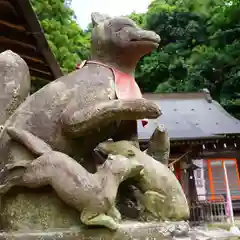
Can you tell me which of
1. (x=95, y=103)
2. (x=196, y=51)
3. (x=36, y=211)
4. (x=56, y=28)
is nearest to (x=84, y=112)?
(x=95, y=103)

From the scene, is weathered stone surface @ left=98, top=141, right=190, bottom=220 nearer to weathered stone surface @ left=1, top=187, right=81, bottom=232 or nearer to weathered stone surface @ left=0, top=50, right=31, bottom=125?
weathered stone surface @ left=1, top=187, right=81, bottom=232

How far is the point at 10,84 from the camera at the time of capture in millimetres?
1836

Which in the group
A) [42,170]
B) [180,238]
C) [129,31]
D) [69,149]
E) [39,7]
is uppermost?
[39,7]

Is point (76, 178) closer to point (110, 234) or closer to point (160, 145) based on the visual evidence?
point (110, 234)

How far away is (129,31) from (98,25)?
160mm

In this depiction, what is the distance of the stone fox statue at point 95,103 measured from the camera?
1.60 meters

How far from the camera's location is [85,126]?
1579mm

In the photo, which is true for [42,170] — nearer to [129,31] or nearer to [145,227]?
[145,227]

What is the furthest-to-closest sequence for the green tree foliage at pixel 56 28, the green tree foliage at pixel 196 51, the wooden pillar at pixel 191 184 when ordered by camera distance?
the green tree foliage at pixel 196 51
the wooden pillar at pixel 191 184
the green tree foliage at pixel 56 28

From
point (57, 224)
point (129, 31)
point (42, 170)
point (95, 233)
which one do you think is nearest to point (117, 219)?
point (95, 233)

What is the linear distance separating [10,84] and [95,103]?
47 cm

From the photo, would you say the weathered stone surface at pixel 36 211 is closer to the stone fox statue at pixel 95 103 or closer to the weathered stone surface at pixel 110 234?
the weathered stone surface at pixel 110 234

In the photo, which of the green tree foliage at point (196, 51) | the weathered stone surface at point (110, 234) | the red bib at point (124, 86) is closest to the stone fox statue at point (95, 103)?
the red bib at point (124, 86)

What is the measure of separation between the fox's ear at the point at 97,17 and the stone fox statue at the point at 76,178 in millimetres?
638
